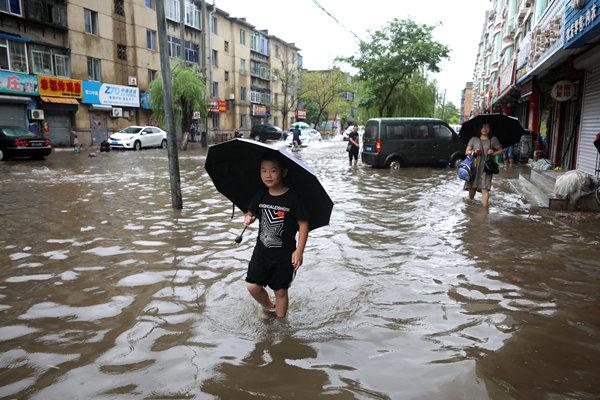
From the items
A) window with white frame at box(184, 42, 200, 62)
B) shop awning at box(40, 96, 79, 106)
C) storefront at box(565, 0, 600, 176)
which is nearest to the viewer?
storefront at box(565, 0, 600, 176)

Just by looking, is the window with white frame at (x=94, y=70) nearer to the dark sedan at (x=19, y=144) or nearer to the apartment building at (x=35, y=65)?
the apartment building at (x=35, y=65)

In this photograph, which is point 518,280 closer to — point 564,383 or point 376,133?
point 564,383

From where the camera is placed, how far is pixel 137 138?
1079 inches

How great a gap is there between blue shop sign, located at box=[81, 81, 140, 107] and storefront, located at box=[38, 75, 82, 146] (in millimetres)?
727

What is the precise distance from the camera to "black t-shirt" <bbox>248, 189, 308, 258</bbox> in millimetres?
3525

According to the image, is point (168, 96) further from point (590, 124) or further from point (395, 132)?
point (590, 124)

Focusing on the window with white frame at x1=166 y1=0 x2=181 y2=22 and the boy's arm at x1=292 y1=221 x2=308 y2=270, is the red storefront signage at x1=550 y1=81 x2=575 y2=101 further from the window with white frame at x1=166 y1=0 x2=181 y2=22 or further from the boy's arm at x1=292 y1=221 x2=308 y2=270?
the window with white frame at x1=166 y1=0 x2=181 y2=22

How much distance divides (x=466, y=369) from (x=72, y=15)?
102ft

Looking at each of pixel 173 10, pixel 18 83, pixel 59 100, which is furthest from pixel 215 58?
pixel 18 83

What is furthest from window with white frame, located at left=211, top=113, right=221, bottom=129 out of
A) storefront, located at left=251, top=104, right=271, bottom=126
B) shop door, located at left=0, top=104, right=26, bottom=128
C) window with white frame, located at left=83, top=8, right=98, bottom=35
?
shop door, located at left=0, top=104, right=26, bottom=128

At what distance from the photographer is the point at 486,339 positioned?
3547 mm

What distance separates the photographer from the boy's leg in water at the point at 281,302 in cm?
375

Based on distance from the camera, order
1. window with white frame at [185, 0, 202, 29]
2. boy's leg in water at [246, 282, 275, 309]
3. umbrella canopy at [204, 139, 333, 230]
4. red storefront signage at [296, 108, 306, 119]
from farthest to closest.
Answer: red storefront signage at [296, 108, 306, 119]
window with white frame at [185, 0, 202, 29]
boy's leg in water at [246, 282, 275, 309]
umbrella canopy at [204, 139, 333, 230]

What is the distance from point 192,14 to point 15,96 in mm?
19531
